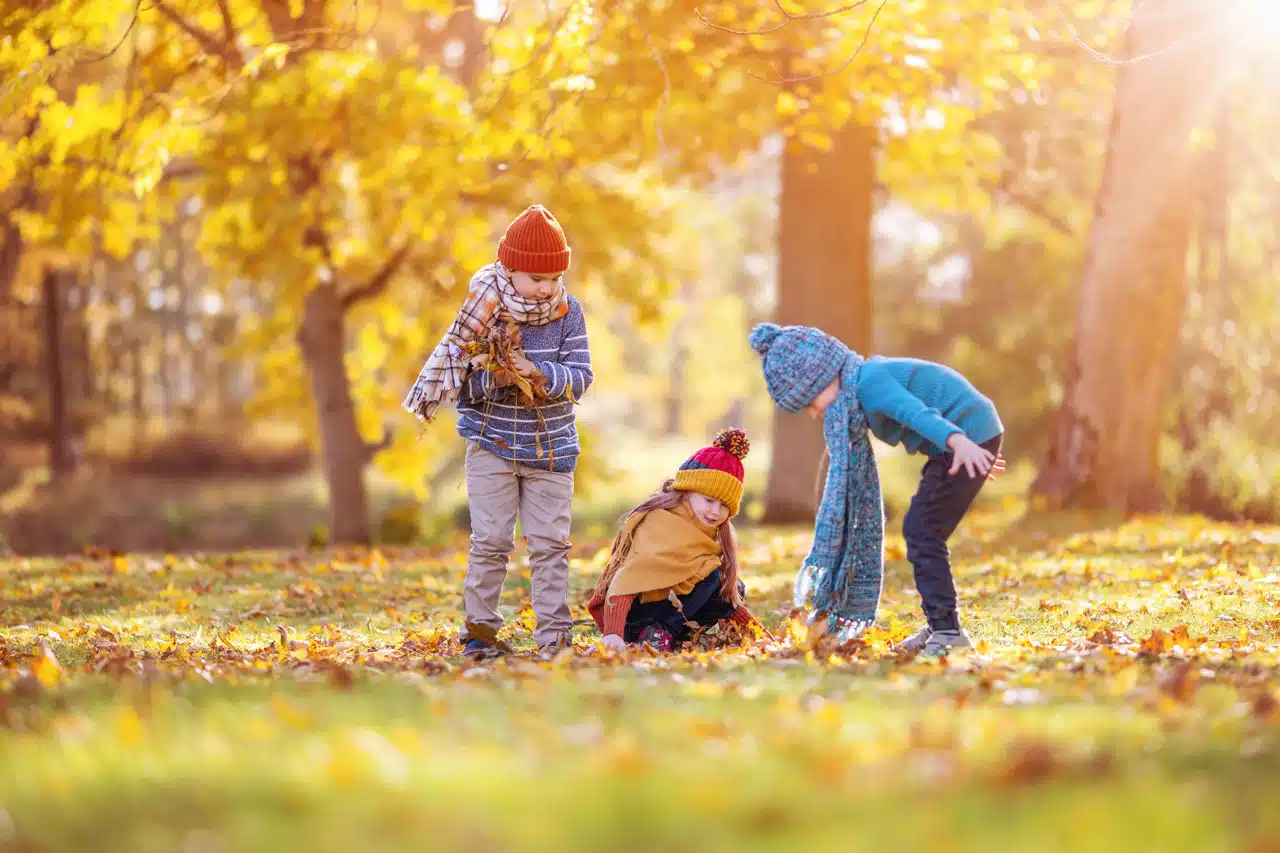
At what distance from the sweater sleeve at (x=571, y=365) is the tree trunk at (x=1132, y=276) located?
8456mm

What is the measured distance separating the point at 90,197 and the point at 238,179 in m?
1.45

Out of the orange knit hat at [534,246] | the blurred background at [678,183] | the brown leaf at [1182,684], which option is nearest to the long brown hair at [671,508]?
the orange knit hat at [534,246]

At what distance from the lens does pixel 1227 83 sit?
12.9 m

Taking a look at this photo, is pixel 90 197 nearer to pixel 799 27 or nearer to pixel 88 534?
pixel 799 27

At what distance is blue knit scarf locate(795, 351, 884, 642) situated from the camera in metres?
5.86

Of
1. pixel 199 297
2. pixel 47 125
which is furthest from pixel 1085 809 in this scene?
pixel 199 297

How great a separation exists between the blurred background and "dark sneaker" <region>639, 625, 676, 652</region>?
1806 millimetres

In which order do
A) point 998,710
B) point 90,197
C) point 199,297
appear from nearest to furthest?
point 998,710 → point 90,197 → point 199,297

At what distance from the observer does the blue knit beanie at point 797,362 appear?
566cm

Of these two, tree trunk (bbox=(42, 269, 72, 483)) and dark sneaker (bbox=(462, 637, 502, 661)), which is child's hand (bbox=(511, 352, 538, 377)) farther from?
tree trunk (bbox=(42, 269, 72, 483))

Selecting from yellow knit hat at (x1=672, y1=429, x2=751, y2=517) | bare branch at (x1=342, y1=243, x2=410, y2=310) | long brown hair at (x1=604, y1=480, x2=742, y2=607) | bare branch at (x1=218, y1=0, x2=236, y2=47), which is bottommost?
long brown hair at (x1=604, y1=480, x2=742, y2=607)

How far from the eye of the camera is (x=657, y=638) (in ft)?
19.8

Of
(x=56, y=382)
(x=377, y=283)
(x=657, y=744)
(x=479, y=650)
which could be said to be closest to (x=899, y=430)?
(x=479, y=650)

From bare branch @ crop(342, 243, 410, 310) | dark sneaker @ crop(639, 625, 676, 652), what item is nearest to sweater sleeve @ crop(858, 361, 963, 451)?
dark sneaker @ crop(639, 625, 676, 652)
